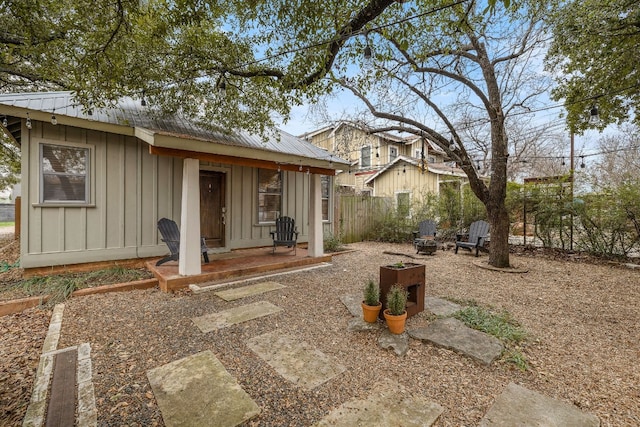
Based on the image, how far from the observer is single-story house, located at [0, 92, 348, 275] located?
15.1 ft

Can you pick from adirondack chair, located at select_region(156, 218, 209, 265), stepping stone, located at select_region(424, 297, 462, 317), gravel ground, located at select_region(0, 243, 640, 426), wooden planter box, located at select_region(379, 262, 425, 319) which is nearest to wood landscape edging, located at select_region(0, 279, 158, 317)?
gravel ground, located at select_region(0, 243, 640, 426)

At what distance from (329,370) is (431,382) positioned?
819 millimetres

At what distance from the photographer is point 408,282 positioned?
3404 millimetres

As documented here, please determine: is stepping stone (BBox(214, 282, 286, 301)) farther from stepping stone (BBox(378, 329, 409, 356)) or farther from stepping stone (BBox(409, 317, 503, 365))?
stepping stone (BBox(409, 317, 503, 365))

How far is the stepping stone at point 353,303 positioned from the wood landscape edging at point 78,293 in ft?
10.4

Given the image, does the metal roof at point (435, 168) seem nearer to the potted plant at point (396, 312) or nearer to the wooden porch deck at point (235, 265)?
the wooden porch deck at point (235, 265)

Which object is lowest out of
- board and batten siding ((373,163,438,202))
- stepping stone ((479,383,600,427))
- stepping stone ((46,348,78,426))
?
stepping stone ((479,383,600,427))

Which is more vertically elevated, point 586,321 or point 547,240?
point 547,240

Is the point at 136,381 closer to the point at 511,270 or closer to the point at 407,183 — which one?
the point at 511,270

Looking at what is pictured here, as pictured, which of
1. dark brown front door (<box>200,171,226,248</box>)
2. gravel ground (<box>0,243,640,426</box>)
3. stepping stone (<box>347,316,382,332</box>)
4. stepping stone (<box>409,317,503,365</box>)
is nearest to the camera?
gravel ground (<box>0,243,640,426</box>)

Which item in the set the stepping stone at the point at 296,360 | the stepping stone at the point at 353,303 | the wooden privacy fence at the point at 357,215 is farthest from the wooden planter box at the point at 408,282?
the wooden privacy fence at the point at 357,215

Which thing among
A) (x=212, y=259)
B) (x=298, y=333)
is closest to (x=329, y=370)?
(x=298, y=333)

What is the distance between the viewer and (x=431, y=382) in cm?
227

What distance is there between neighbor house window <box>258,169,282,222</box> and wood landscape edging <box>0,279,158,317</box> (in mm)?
3225
